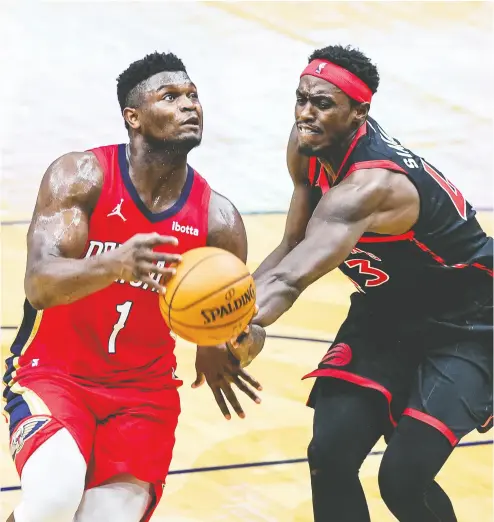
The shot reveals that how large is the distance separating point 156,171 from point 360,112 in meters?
0.89

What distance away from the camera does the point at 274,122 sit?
30.9ft

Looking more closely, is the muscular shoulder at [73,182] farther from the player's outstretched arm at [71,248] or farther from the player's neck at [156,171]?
the player's neck at [156,171]

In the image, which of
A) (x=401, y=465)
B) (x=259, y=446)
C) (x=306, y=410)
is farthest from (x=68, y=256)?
(x=306, y=410)

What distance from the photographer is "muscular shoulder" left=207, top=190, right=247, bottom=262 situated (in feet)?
14.2

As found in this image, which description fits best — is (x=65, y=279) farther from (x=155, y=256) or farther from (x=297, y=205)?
(x=297, y=205)

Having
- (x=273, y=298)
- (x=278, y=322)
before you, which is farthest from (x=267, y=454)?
(x=273, y=298)

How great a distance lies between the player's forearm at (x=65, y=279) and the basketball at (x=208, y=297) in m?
0.24

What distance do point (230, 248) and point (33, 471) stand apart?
120 centimetres

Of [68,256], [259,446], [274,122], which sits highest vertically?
[68,256]

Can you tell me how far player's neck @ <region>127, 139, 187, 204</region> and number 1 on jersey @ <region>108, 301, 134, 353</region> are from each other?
44cm

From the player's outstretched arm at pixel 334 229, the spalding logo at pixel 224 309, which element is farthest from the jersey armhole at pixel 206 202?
the spalding logo at pixel 224 309

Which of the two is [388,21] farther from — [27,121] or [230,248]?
[230,248]

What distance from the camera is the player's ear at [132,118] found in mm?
4434

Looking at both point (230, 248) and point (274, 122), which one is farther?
point (274, 122)
